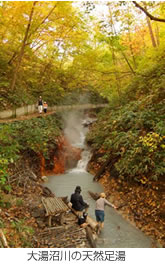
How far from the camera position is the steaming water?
6891 millimetres

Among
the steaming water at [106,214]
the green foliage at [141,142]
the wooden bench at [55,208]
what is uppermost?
the green foliage at [141,142]

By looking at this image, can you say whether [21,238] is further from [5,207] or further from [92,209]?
[92,209]

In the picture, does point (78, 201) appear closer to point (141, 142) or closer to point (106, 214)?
point (106, 214)

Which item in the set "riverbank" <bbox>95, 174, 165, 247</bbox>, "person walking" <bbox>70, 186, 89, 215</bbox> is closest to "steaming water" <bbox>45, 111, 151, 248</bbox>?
"riverbank" <bbox>95, 174, 165, 247</bbox>

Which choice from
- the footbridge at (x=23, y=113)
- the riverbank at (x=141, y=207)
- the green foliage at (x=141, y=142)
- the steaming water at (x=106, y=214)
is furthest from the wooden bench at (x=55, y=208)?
the footbridge at (x=23, y=113)

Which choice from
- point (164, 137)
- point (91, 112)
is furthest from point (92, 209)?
point (91, 112)

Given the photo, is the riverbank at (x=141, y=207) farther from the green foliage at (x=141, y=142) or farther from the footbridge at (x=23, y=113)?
the footbridge at (x=23, y=113)

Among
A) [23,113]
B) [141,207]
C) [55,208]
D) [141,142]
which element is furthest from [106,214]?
[23,113]

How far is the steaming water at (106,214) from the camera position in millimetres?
6891

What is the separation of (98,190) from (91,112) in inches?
862

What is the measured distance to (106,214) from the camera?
8.87 metres

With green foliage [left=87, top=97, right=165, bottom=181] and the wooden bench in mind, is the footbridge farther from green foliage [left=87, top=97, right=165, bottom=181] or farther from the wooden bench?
the wooden bench

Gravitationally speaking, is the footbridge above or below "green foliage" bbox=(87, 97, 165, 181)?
above

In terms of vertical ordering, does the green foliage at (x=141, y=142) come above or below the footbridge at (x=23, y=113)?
below
